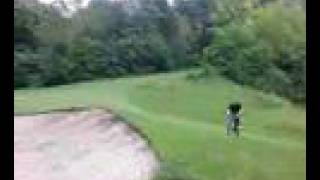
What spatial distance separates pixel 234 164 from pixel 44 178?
0.49 metres

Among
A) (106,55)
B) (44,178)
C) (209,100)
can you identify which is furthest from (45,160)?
(209,100)

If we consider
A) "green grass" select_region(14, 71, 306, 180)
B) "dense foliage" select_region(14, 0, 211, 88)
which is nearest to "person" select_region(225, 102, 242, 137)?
"green grass" select_region(14, 71, 306, 180)

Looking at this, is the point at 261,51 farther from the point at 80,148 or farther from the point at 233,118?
the point at 80,148

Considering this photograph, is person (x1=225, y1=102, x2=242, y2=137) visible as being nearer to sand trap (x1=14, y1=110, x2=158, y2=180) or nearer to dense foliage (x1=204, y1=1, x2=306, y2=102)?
dense foliage (x1=204, y1=1, x2=306, y2=102)

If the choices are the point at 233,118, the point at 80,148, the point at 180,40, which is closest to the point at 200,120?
the point at 233,118

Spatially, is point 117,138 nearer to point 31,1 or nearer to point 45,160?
point 45,160

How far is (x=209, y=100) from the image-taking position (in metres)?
1.59

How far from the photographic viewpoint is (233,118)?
156 cm

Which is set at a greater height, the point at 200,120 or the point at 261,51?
the point at 261,51

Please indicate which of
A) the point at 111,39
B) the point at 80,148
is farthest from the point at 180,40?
the point at 80,148

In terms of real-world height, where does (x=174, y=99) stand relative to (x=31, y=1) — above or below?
below

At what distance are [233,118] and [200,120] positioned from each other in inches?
3.5

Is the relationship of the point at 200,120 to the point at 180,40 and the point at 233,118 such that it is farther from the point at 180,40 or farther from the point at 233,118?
the point at 180,40
